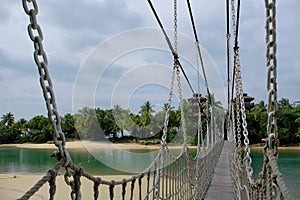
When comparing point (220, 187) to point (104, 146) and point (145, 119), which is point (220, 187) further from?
point (104, 146)

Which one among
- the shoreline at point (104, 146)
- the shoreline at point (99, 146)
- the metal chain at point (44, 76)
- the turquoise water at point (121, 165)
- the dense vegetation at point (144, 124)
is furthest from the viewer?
the shoreline at point (99, 146)

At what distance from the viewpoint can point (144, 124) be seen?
19844 mm

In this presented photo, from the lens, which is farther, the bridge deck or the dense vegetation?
the dense vegetation

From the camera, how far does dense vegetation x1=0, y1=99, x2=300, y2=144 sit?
59.0 ft

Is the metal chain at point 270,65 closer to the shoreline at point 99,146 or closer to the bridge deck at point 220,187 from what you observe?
the bridge deck at point 220,187

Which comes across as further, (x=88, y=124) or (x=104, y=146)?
(x=104, y=146)

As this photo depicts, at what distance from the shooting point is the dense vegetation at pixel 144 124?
18.0 meters

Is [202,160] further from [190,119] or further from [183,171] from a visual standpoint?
[190,119]

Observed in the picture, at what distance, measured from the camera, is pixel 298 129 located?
19719 mm

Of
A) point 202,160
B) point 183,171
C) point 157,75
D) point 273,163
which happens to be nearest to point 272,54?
point 273,163

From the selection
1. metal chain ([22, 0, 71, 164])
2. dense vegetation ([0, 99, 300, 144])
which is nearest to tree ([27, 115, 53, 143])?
dense vegetation ([0, 99, 300, 144])

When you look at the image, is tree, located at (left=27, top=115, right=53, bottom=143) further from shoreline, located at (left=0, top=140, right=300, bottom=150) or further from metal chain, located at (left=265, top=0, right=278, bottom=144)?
metal chain, located at (left=265, top=0, right=278, bottom=144)

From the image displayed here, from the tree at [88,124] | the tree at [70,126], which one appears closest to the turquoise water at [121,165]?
the tree at [88,124]

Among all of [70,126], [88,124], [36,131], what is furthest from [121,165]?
[36,131]
